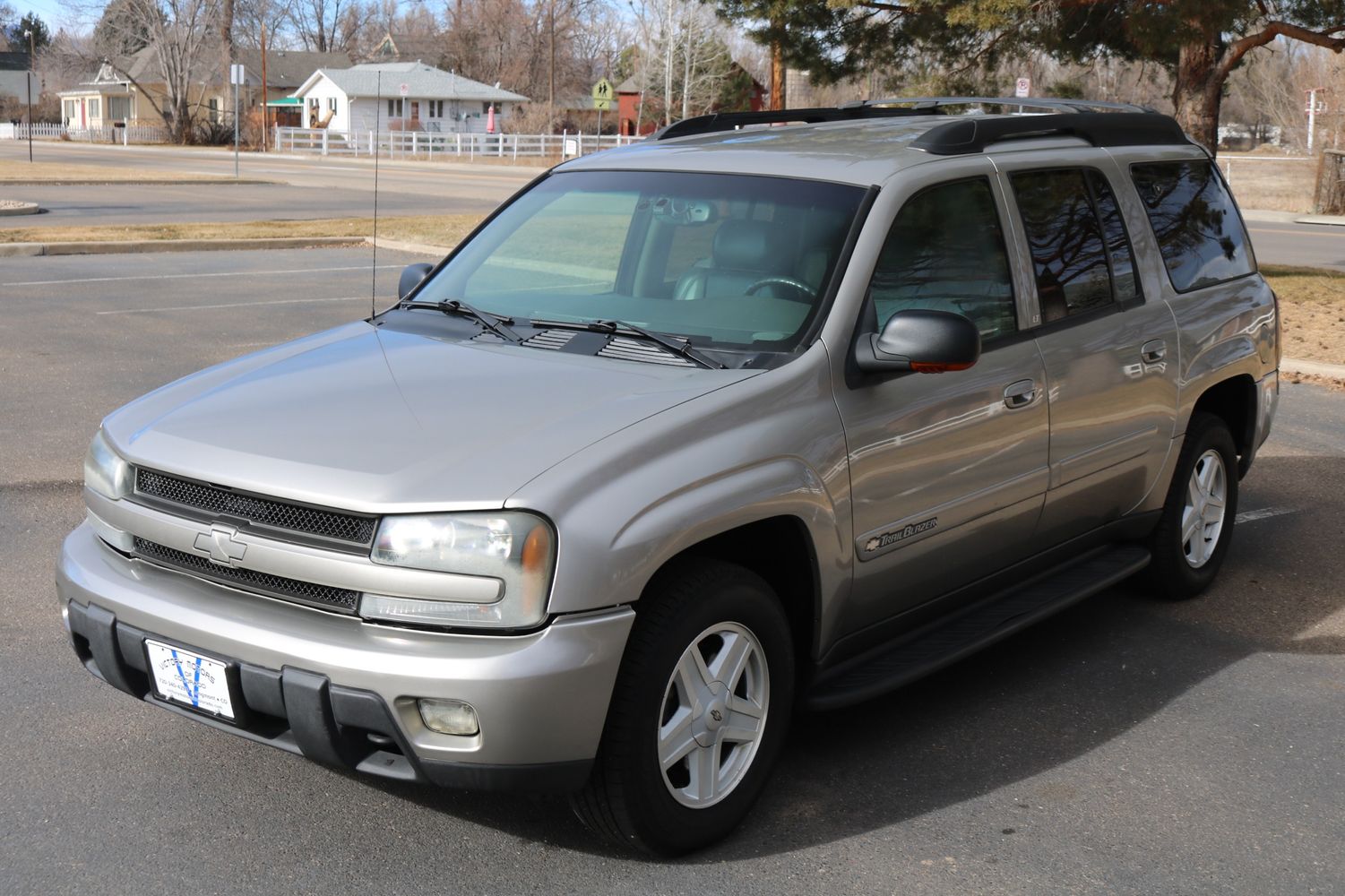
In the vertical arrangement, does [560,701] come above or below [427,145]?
below

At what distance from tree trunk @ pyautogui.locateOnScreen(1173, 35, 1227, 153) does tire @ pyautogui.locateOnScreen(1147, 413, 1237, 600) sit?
35.1ft

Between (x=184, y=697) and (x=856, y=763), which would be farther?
(x=856, y=763)

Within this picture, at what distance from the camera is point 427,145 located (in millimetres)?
64250

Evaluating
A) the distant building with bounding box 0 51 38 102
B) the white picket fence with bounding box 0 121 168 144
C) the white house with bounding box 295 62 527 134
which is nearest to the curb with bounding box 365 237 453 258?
the white house with bounding box 295 62 527 134

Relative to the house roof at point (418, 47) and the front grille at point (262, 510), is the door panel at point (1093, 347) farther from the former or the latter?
the house roof at point (418, 47)

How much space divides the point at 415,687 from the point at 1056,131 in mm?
3238

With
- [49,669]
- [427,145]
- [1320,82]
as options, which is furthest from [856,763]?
[427,145]

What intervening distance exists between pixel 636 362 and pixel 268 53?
102m

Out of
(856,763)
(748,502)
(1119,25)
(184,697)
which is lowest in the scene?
(856,763)

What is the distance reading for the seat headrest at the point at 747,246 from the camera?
4383 millimetres

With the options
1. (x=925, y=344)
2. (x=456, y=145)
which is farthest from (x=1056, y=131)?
(x=456, y=145)

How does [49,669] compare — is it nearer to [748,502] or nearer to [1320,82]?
[748,502]

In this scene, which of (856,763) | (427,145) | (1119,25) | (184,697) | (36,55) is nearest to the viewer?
(184,697)

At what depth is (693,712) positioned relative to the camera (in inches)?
142
